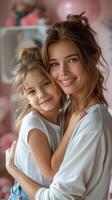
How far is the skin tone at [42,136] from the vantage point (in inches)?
52.1

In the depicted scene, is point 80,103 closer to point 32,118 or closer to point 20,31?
point 32,118

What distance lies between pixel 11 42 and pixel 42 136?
1.95 meters

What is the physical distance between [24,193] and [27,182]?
5.3 inches

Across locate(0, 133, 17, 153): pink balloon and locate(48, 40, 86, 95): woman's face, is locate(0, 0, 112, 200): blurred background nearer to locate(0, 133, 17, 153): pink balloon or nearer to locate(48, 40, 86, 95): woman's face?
locate(0, 133, 17, 153): pink balloon

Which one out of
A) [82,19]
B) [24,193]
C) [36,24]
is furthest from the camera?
[36,24]

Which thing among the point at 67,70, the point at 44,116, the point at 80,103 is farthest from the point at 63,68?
the point at 44,116

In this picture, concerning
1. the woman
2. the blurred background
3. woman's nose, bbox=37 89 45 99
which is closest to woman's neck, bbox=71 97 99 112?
the woman

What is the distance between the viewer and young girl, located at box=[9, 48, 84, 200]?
134 cm

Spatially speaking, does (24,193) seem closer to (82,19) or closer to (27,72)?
(27,72)

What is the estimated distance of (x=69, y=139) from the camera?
4.25ft

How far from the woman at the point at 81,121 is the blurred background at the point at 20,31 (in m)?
1.52

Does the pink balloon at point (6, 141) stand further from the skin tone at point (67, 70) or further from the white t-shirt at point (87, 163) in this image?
the white t-shirt at point (87, 163)

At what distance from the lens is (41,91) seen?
1449mm

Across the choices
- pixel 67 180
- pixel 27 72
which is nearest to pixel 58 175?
pixel 67 180
